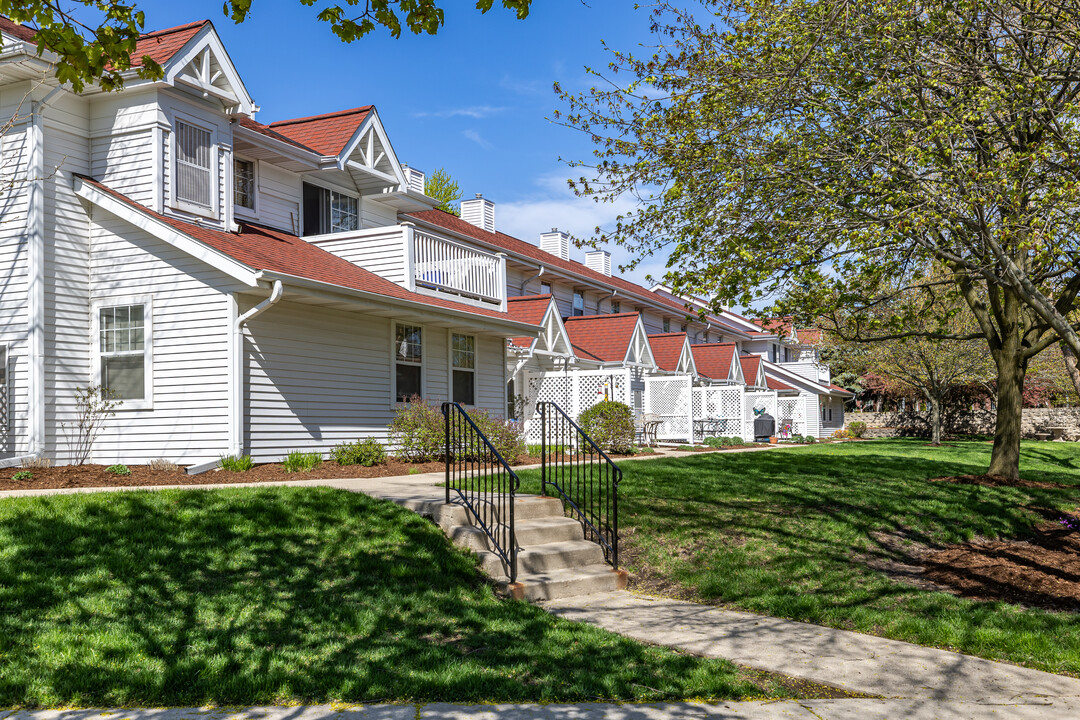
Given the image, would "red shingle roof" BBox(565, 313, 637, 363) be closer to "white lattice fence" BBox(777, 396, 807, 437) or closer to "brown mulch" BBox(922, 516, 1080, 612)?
"white lattice fence" BBox(777, 396, 807, 437)

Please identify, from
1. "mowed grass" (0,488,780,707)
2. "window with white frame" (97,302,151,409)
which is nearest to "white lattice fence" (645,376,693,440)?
"window with white frame" (97,302,151,409)

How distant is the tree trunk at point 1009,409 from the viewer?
13.3 m

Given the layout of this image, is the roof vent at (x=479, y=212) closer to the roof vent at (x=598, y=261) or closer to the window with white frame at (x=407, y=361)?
the roof vent at (x=598, y=261)

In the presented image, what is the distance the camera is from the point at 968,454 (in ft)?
76.7

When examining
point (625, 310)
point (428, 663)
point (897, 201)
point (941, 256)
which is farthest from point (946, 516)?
point (625, 310)

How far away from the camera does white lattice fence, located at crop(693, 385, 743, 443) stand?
30812 millimetres

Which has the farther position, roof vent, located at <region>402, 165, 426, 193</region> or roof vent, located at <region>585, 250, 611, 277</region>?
roof vent, located at <region>585, 250, 611, 277</region>

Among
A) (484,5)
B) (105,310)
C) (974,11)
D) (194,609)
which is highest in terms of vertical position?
(974,11)

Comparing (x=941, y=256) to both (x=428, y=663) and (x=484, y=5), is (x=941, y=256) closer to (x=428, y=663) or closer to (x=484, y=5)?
(x=484, y=5)

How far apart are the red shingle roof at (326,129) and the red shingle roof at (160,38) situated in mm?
3536

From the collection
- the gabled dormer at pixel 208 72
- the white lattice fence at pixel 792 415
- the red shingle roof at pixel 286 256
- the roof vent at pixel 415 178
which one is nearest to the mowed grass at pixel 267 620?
the red shingle roof at pixel 286 256

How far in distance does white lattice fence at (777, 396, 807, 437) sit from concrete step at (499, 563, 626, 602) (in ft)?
96.3

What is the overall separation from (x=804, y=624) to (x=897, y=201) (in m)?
4.14

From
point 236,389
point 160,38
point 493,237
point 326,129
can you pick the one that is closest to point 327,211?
point 326,129
